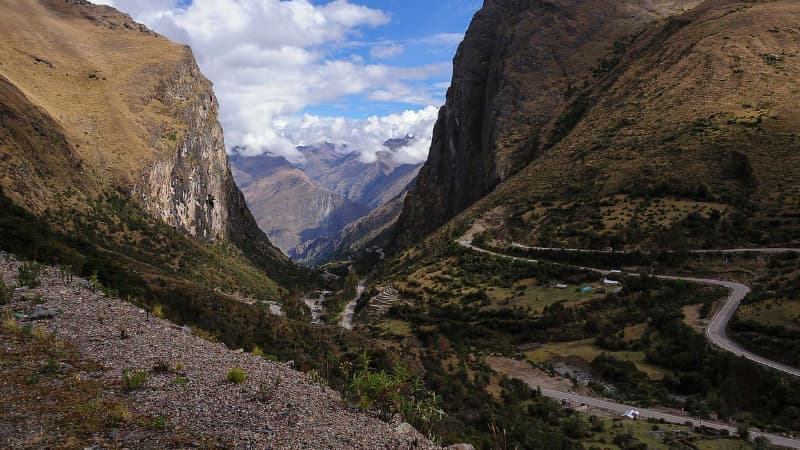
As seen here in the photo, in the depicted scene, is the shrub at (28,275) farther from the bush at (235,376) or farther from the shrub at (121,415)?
the shrub at (121,415)

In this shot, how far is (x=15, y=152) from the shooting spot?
65500mm

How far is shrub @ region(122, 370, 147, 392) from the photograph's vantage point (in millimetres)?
11745

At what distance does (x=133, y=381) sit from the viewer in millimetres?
11789

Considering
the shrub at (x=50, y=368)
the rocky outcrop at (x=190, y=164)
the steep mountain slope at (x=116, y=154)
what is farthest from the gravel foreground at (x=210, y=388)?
the rocky outcrop at (x=190, y=164)

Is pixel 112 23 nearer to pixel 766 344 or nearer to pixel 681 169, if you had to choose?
pixel 681 169

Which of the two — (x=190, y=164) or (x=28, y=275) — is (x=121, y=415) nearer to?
(x=28, y=275)

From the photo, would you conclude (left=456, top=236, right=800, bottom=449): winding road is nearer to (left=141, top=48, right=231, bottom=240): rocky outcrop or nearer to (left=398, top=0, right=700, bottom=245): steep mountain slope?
(left=398, top=0, right=700, bottom=245): steep mountain slope

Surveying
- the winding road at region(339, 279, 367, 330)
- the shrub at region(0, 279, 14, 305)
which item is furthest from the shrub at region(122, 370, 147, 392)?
the winding road at region(339, 279, 367, 330)

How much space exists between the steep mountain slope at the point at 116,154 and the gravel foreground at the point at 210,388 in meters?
7.96

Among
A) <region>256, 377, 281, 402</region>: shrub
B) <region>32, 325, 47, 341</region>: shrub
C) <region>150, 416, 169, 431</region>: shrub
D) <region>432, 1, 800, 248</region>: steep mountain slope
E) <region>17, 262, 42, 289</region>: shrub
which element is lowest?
<region>256, 377, 281, 402</region>: shrub

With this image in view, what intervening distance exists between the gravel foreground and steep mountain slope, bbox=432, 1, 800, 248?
5946 cm

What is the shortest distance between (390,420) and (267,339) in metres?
13.0

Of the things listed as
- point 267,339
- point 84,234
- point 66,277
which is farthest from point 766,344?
point 84,234

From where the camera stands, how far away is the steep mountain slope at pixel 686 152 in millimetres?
62469
